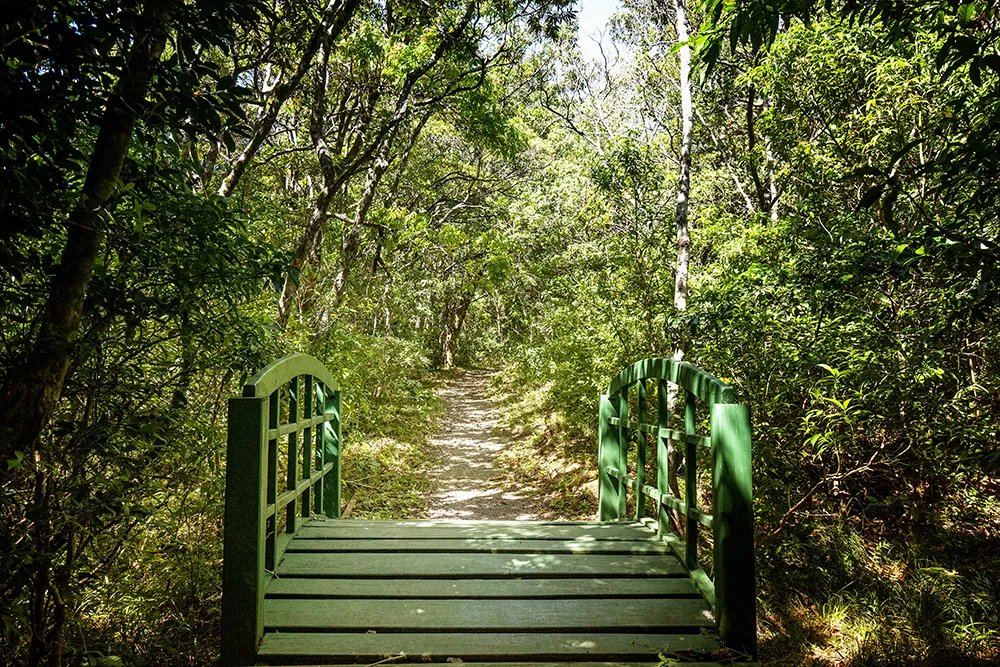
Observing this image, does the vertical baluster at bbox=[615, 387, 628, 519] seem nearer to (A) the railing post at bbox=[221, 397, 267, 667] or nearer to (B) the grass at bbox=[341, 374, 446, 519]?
(A) the railing post at bbox=[221, 397, 267, 667]

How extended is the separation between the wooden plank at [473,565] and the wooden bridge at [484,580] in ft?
0.03

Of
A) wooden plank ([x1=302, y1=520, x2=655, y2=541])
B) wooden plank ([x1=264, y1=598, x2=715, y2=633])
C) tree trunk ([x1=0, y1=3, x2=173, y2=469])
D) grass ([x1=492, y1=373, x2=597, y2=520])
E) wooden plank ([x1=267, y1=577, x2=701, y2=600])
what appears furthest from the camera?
grass ([x1=492, y1=373, x2=597, y2=520])

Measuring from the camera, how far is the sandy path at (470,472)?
26.9 feet

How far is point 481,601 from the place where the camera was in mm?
2863

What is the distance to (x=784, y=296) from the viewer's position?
4551 millimetres

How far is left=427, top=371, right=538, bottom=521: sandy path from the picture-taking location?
8203 mm

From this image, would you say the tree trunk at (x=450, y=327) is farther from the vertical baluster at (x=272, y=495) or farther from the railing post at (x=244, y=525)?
the railing post at (x=244, y=525)

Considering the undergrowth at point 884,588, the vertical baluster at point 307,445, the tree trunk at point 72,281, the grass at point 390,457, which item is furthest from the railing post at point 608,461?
the tree trunk at point 72,281

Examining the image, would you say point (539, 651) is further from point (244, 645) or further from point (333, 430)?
point (333, 430)

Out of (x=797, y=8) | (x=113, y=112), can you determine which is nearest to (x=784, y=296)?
(x=797, y=8)

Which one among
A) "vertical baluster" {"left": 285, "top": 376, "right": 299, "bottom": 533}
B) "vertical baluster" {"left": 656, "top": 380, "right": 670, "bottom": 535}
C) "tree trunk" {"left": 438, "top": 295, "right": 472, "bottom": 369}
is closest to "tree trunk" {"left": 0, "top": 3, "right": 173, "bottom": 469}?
"vertical baluster" {"left": 285, "top": 376, "right": 299, "bottom": 533}

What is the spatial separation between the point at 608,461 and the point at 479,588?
2.60 metres

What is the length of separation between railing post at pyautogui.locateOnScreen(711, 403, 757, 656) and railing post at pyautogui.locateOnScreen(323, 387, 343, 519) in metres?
3.46

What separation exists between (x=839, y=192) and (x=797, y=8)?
5.05 meters
